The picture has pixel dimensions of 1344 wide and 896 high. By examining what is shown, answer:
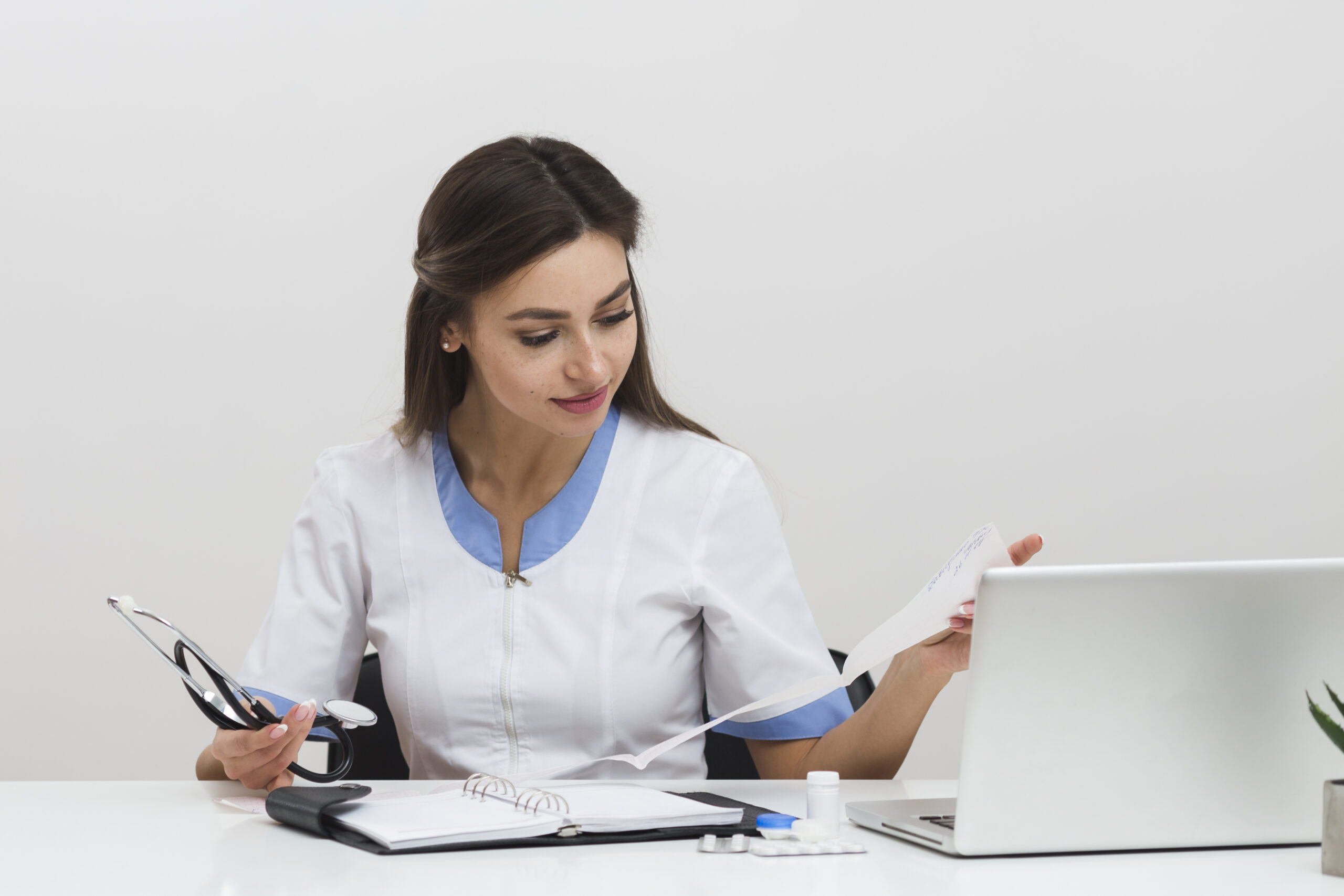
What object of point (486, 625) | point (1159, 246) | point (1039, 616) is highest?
point (1159, 246)

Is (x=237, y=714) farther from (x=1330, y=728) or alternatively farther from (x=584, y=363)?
(x=1330, y=728)

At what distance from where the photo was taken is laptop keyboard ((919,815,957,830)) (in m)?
0.92

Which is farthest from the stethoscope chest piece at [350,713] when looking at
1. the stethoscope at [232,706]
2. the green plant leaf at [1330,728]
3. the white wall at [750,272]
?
the white wall at [750,272]

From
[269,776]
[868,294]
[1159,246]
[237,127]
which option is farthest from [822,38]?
[269,776]

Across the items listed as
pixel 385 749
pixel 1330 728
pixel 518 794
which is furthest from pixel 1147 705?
pixel 385 749

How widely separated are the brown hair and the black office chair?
334 mm

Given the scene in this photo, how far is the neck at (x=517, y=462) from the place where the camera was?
1.52m

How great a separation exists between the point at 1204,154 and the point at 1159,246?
0.65 feet

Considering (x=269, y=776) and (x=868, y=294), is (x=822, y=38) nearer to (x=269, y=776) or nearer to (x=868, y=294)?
(x=868, y=294)

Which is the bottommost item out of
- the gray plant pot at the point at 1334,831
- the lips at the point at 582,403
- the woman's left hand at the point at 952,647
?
the gray plant pot at the point at 1334,831

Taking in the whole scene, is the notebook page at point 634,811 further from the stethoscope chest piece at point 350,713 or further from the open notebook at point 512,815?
the stethoscope chest piece at point 350,713

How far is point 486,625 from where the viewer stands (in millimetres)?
1433

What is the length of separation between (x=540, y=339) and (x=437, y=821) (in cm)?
60

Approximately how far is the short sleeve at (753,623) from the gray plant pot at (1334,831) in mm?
657
